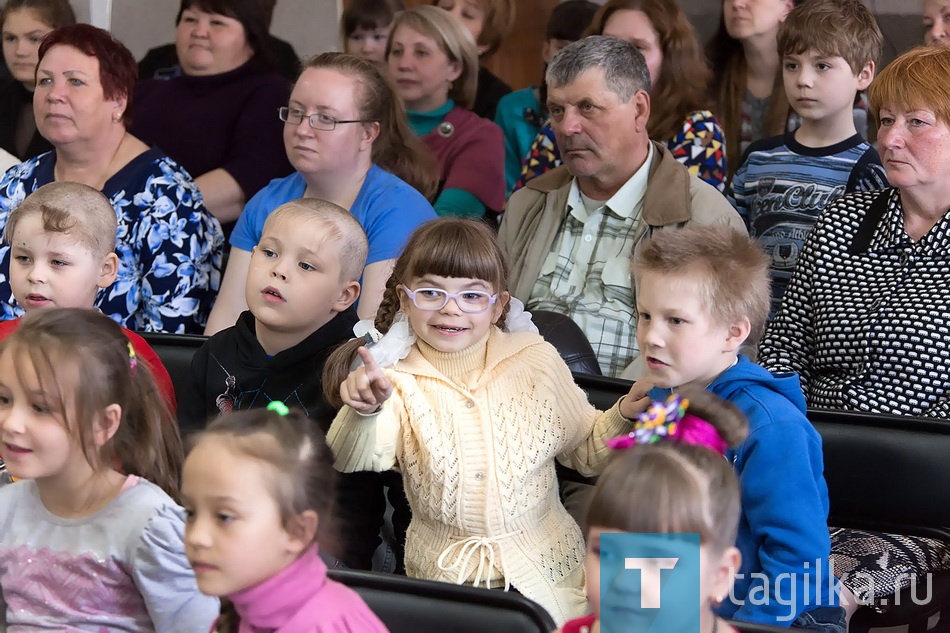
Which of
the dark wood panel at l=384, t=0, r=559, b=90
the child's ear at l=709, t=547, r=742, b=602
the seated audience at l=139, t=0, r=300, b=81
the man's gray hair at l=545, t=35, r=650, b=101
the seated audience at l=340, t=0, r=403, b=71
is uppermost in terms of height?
the dark wood panel at l=384, t=0, r=559, b=90

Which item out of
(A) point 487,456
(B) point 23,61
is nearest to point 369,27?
(B) point 23,61

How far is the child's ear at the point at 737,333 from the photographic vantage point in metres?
1.89

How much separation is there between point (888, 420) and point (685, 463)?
829 mm

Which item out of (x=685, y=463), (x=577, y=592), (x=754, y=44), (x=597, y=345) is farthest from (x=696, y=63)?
(x=685, y=463)

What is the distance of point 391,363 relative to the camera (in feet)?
6.78

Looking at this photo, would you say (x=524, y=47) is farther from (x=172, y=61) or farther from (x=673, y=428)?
(x=673, y=428)

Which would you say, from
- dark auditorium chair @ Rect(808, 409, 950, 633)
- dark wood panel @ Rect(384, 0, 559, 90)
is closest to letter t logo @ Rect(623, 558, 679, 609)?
dark auditorium chair @ Rect(808, 409, 950, 633)

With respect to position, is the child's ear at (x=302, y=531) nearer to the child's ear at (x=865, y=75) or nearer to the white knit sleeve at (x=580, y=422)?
the white knit sleeve at (x=580, y=422)

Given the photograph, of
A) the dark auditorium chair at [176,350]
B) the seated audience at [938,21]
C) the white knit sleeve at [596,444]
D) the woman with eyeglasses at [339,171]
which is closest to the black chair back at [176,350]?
the dark auditorium chair at [176,350]

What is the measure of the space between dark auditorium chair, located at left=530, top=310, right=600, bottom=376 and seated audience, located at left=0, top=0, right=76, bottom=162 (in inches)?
81.6

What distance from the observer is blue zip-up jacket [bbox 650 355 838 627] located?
5.77ft

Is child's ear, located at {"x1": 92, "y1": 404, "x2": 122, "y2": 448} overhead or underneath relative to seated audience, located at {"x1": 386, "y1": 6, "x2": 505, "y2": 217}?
underneath

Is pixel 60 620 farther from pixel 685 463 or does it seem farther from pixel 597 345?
pixel 597 345

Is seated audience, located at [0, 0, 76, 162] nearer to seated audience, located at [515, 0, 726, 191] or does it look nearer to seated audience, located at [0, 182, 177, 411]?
seated audience, located at [0, 182, 177, 411]
